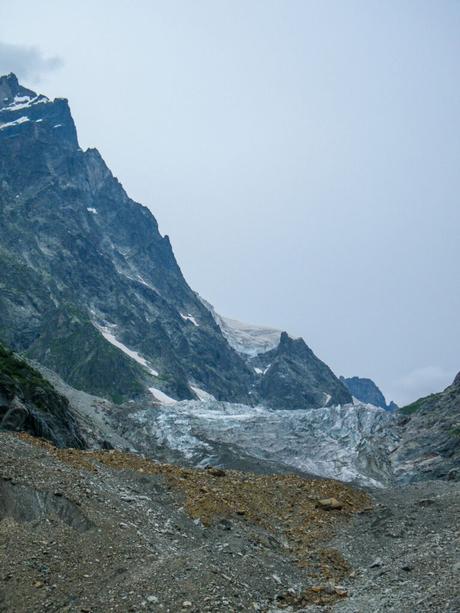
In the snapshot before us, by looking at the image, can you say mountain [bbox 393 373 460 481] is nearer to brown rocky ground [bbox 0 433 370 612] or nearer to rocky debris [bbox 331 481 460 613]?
rocky debris [bbox 331 481 460 613]

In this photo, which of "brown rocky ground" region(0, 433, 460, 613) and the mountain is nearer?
"brown rocky ground" region(0, 433, 460, 613)

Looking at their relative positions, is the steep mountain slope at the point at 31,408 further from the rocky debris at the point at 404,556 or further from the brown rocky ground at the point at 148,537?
the rocky debris at the point at 404,556

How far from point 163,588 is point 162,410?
130m

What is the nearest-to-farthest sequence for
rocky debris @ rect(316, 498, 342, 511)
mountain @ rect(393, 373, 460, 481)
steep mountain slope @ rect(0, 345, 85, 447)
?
1. rocky debris @ rect(316, 498, 342, 511)
2. steep mountain slope @ rect(0, 345, 85, 447)
3. mountain @ rect(393, 373, 460, 481)

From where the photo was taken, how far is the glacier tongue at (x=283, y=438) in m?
115

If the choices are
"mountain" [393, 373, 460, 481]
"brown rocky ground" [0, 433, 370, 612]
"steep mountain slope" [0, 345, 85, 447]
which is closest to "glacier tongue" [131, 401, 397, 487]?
"mountain" [393, 373, 460, 481]

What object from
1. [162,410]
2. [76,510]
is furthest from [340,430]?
[76,510]

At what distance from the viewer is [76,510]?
21.6 metres

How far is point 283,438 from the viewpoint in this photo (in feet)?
457

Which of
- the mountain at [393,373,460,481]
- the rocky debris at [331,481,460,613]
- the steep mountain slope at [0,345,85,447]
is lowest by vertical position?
the steep mountain slope at [0,345,85,447]

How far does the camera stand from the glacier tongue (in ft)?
376

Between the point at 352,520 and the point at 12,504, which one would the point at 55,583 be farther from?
the point at 352,520

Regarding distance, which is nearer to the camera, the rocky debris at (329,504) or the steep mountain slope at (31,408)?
the rocky debris at (329,504)

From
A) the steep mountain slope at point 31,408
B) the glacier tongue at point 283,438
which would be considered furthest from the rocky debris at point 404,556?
the glacier tongue at point 283,438
